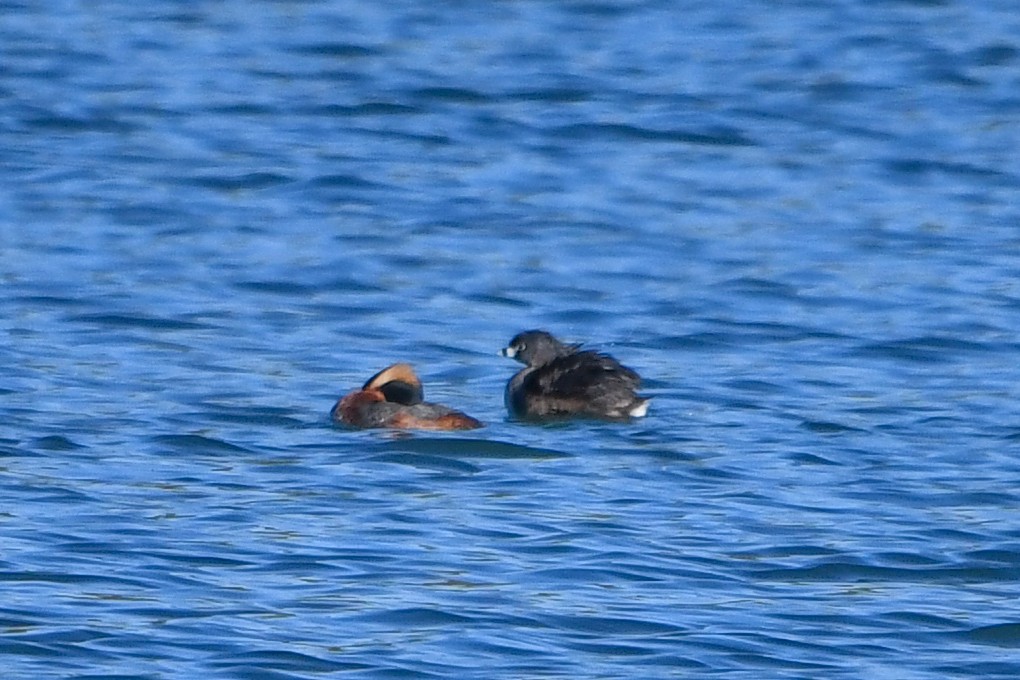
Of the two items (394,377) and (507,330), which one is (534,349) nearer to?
(394,377)

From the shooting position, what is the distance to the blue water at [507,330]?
27.3 feet

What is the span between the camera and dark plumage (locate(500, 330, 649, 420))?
38.3 ft

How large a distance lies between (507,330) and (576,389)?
82.5 inches

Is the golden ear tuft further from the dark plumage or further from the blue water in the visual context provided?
the dark plumage

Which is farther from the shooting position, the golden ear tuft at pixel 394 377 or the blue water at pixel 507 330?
the golden ear tuft at pixel 394 377

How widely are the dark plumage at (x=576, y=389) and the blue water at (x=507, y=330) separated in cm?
18

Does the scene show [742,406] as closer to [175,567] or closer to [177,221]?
[175,567]

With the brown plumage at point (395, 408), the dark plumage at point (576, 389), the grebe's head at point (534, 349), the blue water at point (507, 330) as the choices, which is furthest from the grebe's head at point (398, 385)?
the grebe's head at point (534, 349)

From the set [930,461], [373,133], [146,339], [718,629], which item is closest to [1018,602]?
[718,629]

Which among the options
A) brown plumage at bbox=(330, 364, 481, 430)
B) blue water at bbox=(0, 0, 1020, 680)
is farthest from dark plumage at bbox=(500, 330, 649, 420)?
brown plumage at bbox=(330, 364, 481, 430)

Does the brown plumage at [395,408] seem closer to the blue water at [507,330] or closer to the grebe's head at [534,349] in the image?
the blue water at [507,330]

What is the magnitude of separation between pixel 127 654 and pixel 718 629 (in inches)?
82.1

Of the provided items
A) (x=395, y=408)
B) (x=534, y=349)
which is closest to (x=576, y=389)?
(x=534, y=349)

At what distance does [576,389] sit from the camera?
11984mm
